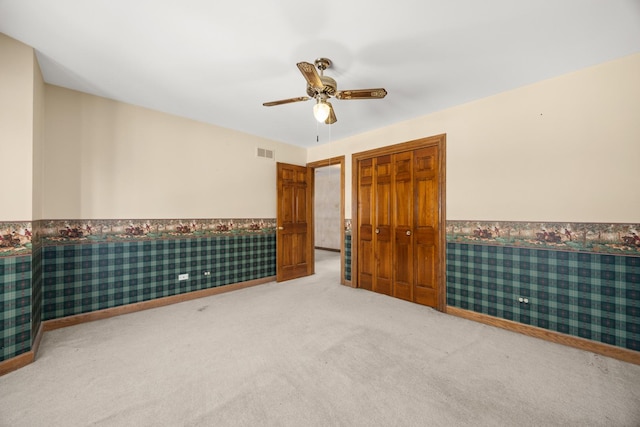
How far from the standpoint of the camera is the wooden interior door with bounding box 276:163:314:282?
186 inches

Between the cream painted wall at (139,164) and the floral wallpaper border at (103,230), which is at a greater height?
the cream painted wall at (139,164)

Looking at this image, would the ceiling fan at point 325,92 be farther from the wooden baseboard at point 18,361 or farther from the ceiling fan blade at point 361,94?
the wooden baseboard at point 18,361

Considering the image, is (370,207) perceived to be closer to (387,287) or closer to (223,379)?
(387,287)

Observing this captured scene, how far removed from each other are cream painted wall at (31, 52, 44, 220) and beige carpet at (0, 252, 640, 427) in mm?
1342

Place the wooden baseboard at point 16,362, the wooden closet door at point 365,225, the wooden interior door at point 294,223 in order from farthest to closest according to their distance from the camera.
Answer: the wooden interior door at point 294,223
the wooden closet door at point 365,225
the wooden baseboard at point 16,362

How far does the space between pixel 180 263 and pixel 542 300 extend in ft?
14.4

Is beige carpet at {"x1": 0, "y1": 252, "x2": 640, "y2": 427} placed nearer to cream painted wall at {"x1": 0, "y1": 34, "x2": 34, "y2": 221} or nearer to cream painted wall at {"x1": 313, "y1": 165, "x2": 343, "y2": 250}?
cream painted wall at {"x1": 0, "y1": 34, "x2": 34, "y2": 221}

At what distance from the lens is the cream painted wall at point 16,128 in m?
2.04

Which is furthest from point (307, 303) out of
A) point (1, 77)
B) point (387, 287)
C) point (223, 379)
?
point (1, 77)

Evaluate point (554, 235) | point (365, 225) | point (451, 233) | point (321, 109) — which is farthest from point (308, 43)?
point (554, 235)

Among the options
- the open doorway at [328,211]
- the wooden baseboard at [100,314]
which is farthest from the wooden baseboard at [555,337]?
the open doorway at [328,211]

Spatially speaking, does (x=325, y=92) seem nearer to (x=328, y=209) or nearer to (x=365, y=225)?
(x=365, y=225)

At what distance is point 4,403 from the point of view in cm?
168

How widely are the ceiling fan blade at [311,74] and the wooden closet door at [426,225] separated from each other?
2055mm
